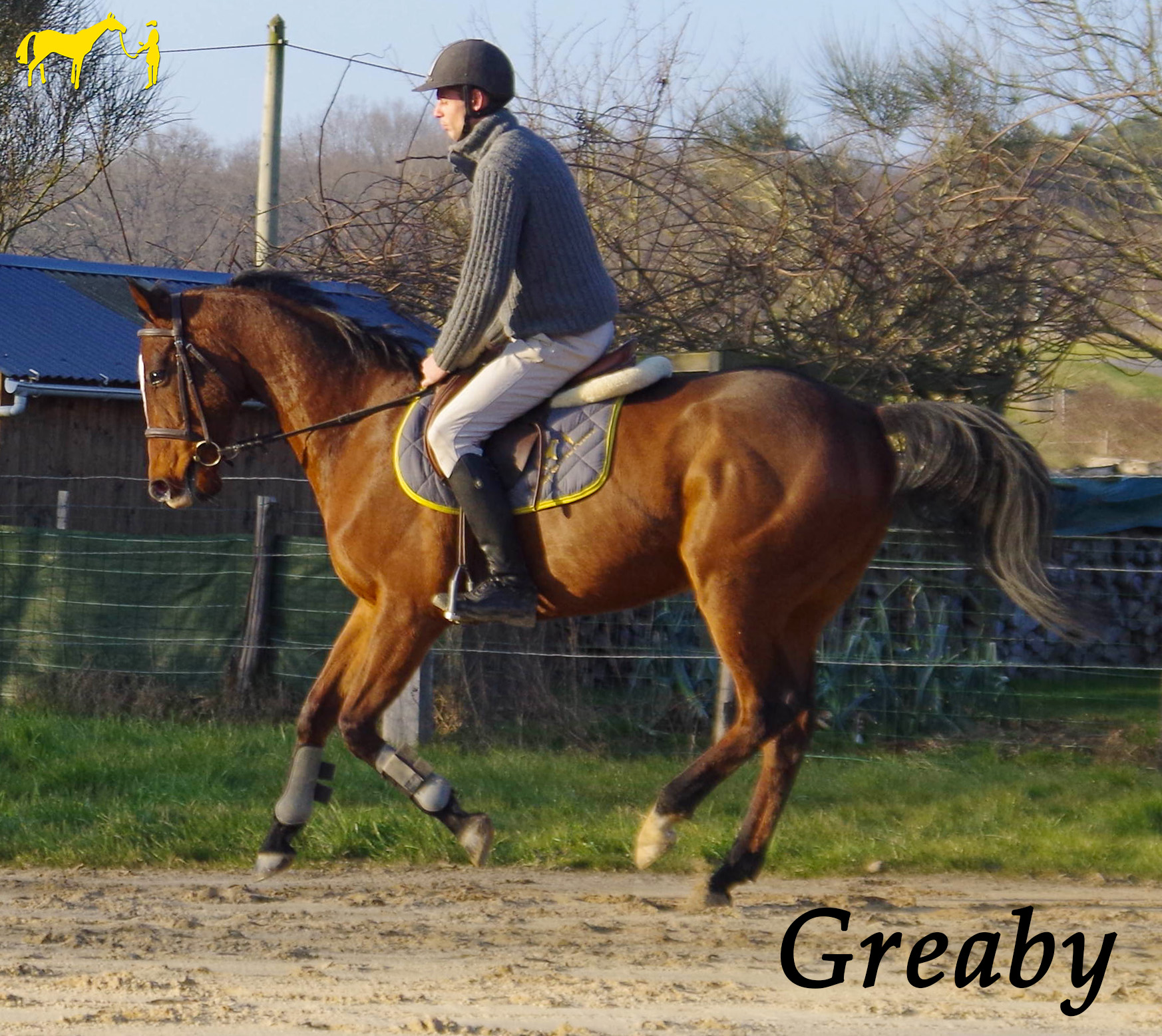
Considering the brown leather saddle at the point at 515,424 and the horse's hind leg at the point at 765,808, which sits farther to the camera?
the brown leather saddle at the point at 515,424

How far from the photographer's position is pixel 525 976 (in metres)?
4.52

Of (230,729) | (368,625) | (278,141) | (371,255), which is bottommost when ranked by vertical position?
(230,729)

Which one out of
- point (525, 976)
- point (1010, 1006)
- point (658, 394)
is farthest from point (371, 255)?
point (1010, 1006)

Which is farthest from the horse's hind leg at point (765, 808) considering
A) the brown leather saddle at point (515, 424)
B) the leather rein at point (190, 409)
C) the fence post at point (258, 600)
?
the fence post at point (258, 600)

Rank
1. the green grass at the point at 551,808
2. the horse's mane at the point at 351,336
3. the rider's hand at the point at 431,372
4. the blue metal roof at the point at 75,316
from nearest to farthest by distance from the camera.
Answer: the rider's hand at the point at 431,372 < the horse's mane at the point at 351,336 < the green grass at the point at 551,808 < the blue metal roof at the point at 75,316

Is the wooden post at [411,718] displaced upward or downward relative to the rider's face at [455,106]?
downward

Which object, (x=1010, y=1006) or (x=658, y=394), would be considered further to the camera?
(x=658, y=394)

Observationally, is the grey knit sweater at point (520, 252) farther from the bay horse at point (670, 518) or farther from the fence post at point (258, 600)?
the fence post at point (258, 600)

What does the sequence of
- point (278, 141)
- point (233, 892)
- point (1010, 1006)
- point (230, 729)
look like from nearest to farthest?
point (1010, 1006) → point (233, 892) → point (230, 729) → point (278, 141)

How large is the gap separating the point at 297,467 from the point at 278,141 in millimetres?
5681

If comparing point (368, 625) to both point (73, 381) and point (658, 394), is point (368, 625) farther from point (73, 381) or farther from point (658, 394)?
point (73, 381)

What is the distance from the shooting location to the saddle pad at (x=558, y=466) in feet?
18.5

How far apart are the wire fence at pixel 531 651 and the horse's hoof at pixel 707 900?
3.81m

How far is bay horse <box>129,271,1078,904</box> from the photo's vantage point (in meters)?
5.56
